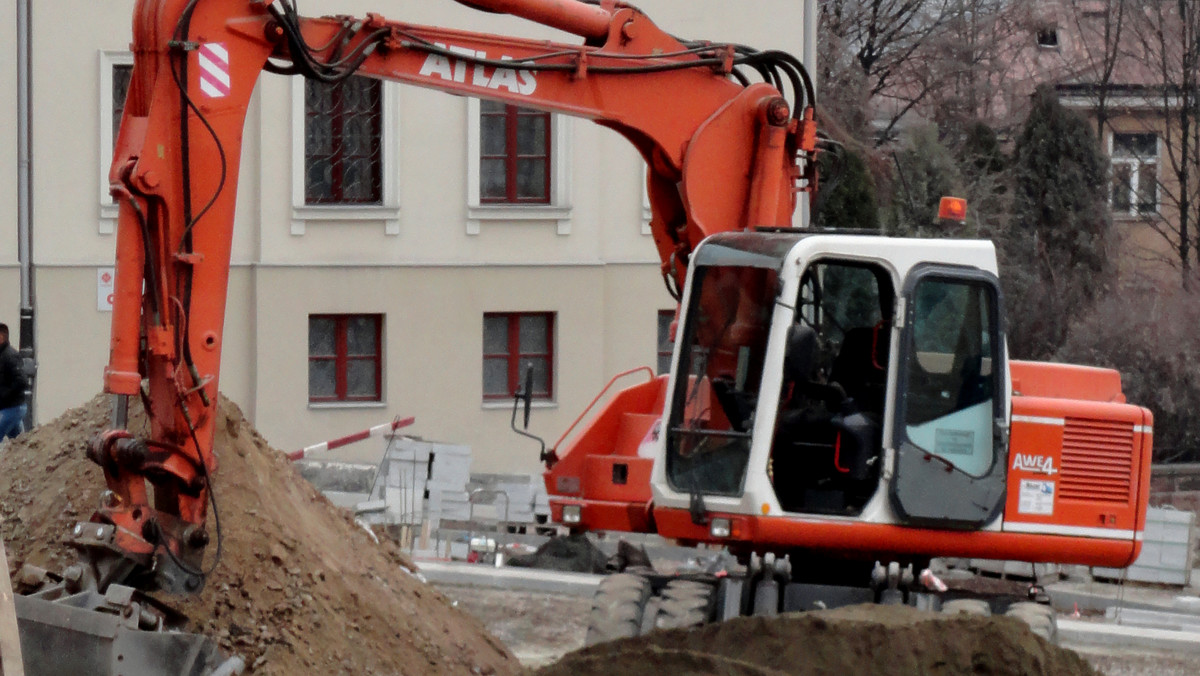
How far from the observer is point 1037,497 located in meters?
8.51

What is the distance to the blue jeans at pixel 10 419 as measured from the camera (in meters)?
17.3

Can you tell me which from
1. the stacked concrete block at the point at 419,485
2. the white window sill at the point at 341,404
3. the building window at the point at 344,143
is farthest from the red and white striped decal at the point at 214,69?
the white window sill at the point at 341,404

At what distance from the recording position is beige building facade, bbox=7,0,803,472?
69.4 feet

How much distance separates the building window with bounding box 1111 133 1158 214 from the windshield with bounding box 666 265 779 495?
29133 mm

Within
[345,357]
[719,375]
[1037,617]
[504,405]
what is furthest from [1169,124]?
[719,375]

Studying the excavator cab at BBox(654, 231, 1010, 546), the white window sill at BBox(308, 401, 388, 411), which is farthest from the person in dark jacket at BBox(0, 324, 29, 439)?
the excavator cab at BBox(654, 231, 1010, 546)

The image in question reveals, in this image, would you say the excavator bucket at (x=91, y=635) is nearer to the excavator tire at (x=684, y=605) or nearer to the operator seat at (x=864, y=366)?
the excavator tire at (x=684, y=605)

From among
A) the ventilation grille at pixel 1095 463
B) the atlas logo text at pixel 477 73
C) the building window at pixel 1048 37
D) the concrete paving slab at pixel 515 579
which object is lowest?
the concrete paving slab at pixel 515 579

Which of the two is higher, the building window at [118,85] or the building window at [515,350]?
the building window at [118,85]

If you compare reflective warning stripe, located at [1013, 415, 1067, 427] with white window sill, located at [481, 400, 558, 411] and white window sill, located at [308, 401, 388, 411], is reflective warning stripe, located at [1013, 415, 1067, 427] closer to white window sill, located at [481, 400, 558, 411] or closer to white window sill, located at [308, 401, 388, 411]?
white window sill, located at [481, 400, 558, 411]

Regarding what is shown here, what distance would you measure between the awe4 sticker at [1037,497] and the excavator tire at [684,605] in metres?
1.61

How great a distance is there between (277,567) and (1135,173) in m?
31.0

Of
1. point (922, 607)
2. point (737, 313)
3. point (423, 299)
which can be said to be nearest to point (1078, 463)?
point (922, 607)

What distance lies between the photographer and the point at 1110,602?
46.1 ft
